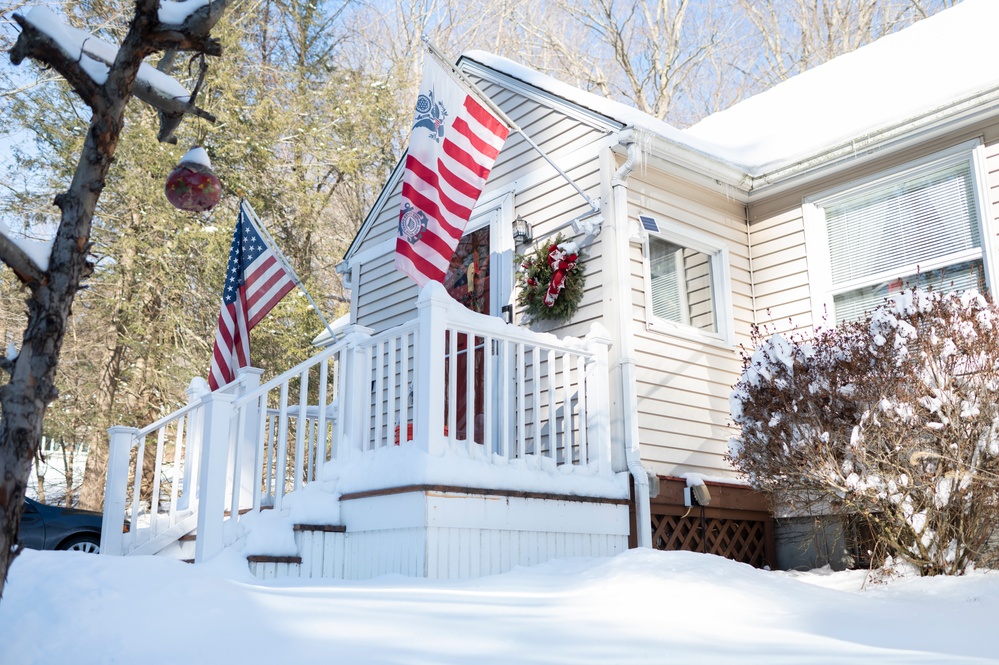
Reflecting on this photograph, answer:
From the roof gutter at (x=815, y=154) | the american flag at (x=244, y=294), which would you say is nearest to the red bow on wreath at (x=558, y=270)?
the roof gutter at (x=815, y=154)

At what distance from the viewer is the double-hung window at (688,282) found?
703 centimetres

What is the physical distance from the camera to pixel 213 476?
18.1ft

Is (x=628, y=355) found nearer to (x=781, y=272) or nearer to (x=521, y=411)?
(x=521, y=411)

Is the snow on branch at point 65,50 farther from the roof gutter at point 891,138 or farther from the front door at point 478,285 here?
the roof gutter at point 891,138

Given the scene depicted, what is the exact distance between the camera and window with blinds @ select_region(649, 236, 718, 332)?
7051 mm

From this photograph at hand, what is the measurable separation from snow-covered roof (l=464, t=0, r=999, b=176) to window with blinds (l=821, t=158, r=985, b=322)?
1.69ft

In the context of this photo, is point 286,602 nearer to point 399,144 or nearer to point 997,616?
point 997,616

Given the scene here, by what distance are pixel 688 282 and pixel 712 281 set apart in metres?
0.22

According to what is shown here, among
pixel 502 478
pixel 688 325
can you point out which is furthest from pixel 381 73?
pixel 502 478

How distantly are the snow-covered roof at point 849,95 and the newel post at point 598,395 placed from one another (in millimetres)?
1615

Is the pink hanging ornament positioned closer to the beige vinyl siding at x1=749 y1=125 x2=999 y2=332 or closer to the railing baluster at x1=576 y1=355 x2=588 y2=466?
the railing baluster at x1=576 y1=355 x2=588 y2=466

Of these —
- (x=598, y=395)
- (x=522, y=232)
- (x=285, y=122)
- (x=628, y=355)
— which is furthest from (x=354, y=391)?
(x=285, y=122)

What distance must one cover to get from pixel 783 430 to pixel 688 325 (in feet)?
6.29

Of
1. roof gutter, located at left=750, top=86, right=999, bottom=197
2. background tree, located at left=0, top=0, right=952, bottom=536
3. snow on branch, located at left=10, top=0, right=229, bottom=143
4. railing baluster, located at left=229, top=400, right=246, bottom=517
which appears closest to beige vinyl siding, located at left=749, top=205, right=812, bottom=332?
roof gutter, located at left=750, top=86, right=999, bottom=197
